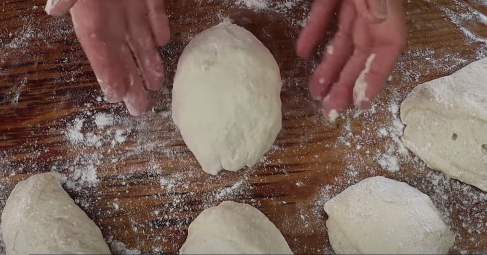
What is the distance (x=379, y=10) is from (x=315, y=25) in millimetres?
229

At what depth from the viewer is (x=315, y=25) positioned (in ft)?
5.46

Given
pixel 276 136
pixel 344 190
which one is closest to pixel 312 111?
pixel 276 136

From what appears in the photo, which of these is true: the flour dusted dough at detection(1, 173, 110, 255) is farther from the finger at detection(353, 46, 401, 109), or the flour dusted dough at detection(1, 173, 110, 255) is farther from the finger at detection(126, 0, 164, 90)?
the finger at detection(353, 46, 401, 109)

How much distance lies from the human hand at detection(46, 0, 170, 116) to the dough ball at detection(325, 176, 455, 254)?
607 mm

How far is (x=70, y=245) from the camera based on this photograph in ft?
4.96

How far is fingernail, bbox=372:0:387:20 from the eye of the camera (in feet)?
4.85

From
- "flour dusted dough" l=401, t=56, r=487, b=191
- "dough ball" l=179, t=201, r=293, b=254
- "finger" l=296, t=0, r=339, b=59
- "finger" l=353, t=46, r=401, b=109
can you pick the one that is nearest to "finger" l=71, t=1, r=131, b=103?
"dough ball" l=179, t=201, r=293, b=254

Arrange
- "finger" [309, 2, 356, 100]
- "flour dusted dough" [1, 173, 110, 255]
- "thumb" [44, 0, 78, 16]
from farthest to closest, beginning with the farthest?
"finger" [309, 2, 356, 100], "flour dusted dough" [1, 173, 110, 255], "thumb" [44, 0, 78, 16]

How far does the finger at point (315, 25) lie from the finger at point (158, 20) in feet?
1.26

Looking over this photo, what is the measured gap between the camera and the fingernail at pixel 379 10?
4.85 feet

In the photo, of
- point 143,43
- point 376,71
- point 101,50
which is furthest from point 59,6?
point 376,71

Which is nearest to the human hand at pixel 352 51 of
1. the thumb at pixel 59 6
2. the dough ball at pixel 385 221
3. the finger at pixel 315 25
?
the finger at pixel 315 25

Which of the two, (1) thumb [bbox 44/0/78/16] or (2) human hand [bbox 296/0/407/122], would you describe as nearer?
(1) thumb [bbox 44/0/78/16]

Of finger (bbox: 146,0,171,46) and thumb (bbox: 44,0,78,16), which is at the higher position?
thumb (bbox: 44,0,78,16)
